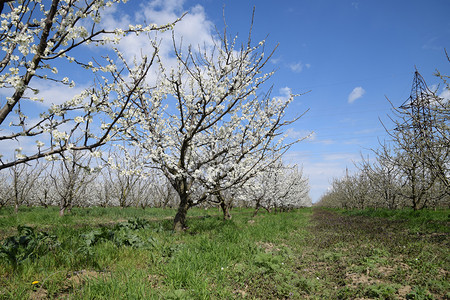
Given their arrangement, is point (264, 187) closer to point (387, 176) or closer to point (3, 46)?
point (387, 176)

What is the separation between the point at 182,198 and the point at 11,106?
571cm

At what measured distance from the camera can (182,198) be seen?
27.0ft

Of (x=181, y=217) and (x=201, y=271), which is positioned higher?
(x=181, y=217)

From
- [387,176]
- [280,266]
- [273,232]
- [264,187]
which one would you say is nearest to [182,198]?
[273,232]

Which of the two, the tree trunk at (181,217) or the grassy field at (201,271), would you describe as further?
the tree trunk at (181,217)

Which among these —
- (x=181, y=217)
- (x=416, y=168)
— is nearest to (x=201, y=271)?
(x=181, y=217)

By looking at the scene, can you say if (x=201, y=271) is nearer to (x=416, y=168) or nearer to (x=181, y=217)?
(x=181, y=217)

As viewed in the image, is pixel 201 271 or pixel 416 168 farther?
pixel 416 168

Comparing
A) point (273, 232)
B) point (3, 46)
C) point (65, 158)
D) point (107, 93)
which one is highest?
point (3, 46)

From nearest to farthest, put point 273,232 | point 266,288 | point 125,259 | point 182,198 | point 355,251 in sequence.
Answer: point 266,288 < point 125,259 < point 355,251 < point 182,198 < point 273,232

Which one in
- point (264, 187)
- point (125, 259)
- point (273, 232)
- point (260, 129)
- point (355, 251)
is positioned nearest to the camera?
point (125, 259)

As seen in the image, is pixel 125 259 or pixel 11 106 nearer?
pixel 11 106

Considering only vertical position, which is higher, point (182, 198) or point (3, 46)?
point (3, 46)

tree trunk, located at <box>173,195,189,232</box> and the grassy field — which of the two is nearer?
the grassy field
